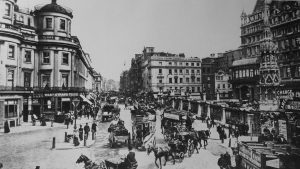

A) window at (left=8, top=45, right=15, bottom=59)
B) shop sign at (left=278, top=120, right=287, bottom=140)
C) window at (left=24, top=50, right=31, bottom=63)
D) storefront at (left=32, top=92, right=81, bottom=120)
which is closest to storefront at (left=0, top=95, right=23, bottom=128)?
storefront at (left=32, top=92, right=81, bottom=120)

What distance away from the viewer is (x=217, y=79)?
6594 centimetres

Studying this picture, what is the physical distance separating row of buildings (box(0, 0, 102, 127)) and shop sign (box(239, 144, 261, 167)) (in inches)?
1001

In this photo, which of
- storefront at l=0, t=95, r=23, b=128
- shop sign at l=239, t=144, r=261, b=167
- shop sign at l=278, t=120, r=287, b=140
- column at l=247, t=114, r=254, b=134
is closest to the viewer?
shop sign at l=239, t=144, r=261, b=167

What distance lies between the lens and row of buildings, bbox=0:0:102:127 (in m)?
29.3

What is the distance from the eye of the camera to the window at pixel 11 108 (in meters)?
→ 27.1

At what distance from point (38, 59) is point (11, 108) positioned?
9154 mm

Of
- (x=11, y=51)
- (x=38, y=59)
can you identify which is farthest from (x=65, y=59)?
(x=11, y=51)

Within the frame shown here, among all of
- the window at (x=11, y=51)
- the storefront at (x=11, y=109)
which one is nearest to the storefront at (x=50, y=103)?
the storefront at (x=11, y=109)

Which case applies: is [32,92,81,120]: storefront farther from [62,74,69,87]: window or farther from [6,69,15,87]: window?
[6,69,15,87]: window

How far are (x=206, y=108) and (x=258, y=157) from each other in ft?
79.9

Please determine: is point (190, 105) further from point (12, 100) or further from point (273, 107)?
point (12, 100)

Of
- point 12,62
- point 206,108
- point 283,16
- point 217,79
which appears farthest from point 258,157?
point 217,79

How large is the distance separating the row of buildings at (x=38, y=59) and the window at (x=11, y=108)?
0.15 metres

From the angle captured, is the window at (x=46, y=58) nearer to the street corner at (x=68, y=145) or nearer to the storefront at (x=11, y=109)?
the storefront at (x=11, y=109)
